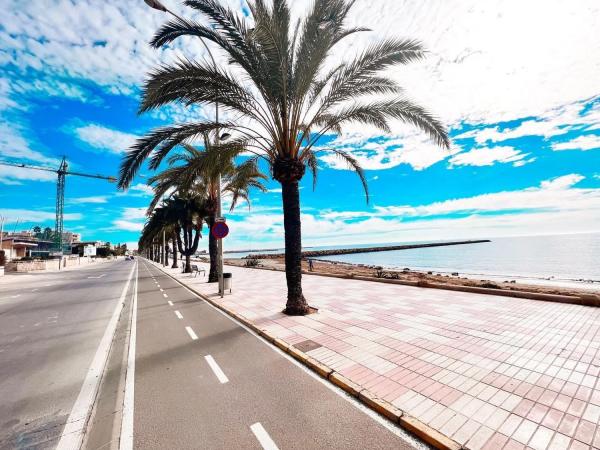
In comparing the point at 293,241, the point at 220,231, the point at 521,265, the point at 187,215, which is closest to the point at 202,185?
the point at 187,215

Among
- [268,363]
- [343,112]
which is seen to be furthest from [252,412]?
[343,112]

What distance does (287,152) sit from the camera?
8469 millimetres

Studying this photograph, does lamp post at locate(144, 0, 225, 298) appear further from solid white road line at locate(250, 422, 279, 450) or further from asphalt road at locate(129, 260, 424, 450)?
solid white road line at locate(250, 422, 279, 450)

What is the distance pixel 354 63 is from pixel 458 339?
305 inches

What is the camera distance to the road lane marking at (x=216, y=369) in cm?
449

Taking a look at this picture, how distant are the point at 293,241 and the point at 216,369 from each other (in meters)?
4.21

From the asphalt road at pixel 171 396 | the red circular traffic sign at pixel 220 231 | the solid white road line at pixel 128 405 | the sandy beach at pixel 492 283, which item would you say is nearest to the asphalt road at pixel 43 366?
the asphalt road at pixel 171 396

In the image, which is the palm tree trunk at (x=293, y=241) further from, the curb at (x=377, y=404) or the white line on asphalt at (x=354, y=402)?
the curb at (x=377, y=404)

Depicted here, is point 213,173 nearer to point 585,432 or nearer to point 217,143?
point 217,143

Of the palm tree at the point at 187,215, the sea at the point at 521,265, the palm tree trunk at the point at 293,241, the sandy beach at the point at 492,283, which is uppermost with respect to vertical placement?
the palm tree at the point at 187,215

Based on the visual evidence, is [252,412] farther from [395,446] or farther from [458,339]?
[458,339]

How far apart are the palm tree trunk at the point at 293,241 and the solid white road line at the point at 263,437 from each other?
16.4 feet

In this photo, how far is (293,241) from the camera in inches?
328

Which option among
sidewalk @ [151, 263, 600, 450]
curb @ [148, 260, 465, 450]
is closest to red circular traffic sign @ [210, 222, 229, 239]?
sidewalk @ [151, 263, 600, 450]
